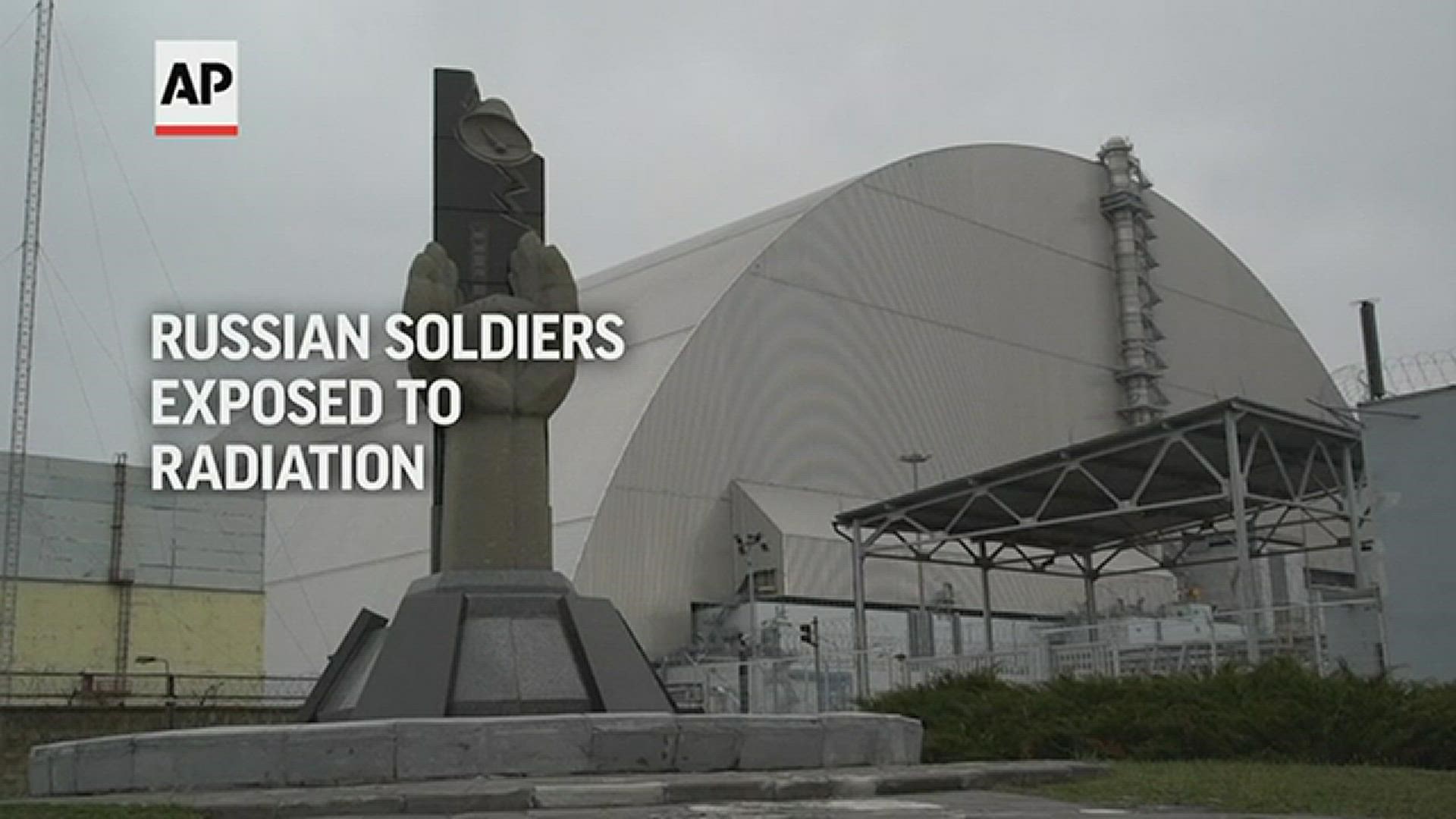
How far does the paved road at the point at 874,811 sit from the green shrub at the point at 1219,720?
17.1 feet

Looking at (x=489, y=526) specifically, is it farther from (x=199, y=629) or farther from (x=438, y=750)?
(x=199, y=629)

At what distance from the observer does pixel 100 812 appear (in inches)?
402

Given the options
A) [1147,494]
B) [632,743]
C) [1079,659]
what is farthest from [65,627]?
[632,743]

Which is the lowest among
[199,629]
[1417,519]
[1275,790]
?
[1275,790]

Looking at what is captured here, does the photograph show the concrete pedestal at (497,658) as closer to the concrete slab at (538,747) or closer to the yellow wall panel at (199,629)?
the concrete slab at (538,747)

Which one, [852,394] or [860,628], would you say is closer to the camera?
[860,628]

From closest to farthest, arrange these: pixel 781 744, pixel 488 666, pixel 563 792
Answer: pixel 563 792 < pixel 781 744 < pixel 488 666

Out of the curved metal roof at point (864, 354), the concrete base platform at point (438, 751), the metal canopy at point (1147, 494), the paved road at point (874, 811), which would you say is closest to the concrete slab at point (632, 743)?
the concrete base platform at point (438, 751)

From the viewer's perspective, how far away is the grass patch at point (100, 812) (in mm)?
9969

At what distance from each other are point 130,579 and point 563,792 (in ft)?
157

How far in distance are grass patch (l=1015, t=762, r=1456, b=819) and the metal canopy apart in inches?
510

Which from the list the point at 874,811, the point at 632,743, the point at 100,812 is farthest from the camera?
the point at 632,743

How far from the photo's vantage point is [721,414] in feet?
148

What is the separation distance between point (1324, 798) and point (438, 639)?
775 centimetres
